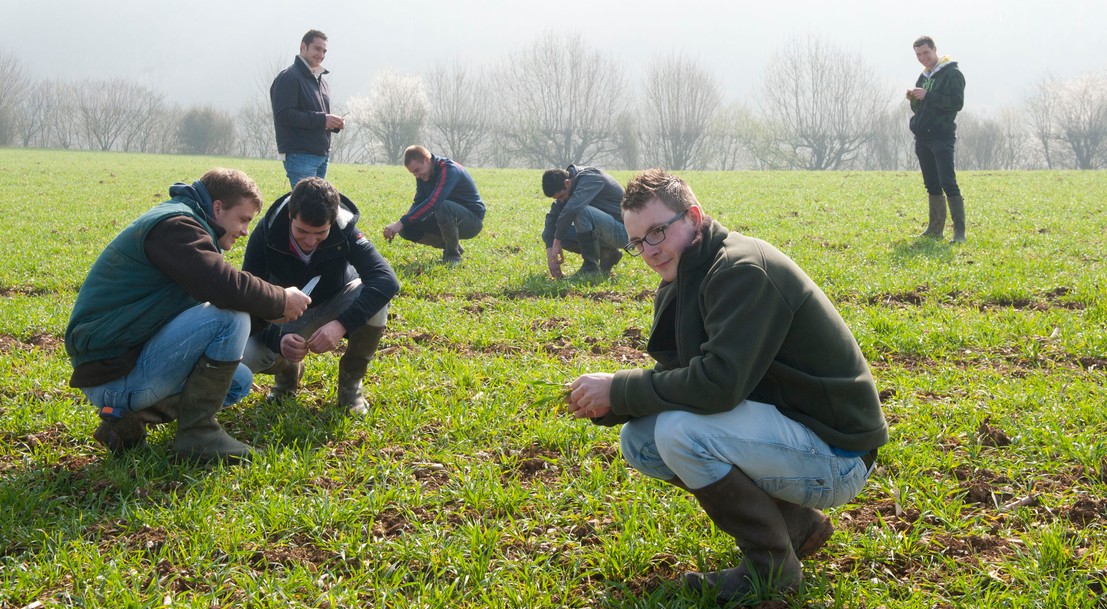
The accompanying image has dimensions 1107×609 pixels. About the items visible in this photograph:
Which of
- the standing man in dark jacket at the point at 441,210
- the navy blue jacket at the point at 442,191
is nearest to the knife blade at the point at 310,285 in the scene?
the standing man in dark jacket at the point at 441,210

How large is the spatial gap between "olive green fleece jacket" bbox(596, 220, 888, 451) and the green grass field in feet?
2.25

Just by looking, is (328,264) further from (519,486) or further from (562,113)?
(562,113)

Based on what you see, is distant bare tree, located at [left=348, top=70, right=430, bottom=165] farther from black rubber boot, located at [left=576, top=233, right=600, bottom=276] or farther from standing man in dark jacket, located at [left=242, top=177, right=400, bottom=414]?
standing man in dark jacket, located at [left=242, top=177, right=400, bottom=414]

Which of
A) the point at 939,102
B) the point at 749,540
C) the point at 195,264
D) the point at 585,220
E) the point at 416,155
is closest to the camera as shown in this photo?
the point at 749,540

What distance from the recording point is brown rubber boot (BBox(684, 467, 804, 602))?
2.86 m

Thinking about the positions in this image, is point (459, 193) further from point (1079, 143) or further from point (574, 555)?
point (1079, 143)

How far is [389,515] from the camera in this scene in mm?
3785

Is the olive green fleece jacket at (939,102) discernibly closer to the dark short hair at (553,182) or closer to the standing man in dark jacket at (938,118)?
the standing man in dark jacket at (938,118)

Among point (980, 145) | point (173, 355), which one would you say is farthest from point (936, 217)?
point (980, 145)

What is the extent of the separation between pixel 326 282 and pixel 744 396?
3.07 meters

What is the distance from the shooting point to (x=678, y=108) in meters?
81.6

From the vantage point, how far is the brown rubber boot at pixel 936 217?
1088 cm

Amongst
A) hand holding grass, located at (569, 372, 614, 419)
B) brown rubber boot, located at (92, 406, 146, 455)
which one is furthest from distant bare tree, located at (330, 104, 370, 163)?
hand holding grass, located at (569, 372, 614, 419)

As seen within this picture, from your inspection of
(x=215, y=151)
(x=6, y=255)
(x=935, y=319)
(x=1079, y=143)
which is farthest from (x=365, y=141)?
(x=935, y=319)
